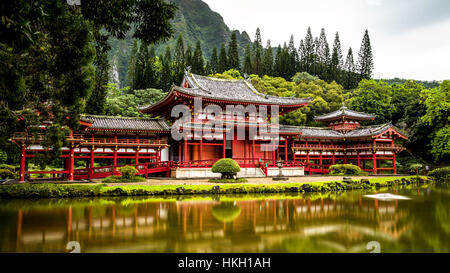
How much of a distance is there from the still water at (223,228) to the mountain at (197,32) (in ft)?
346

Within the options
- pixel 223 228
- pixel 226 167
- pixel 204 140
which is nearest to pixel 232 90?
pixel 204 140

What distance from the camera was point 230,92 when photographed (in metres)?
28.4

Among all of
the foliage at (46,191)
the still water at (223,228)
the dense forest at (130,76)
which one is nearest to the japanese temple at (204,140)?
the dense forest at (130,76)

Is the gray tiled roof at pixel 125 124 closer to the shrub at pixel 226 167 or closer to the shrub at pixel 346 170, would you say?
the shrub at pixel 226 167

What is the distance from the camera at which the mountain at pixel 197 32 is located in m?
113

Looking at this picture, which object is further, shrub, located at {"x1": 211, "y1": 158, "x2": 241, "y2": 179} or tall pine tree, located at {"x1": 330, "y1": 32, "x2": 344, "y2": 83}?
tall pine tree, located at {"x1": 330, "y1": 32, "x2": 344, "y2": 83}

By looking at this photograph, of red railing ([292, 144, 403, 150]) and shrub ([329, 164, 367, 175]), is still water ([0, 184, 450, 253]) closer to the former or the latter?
shrub ([329, 164, 367, 175])

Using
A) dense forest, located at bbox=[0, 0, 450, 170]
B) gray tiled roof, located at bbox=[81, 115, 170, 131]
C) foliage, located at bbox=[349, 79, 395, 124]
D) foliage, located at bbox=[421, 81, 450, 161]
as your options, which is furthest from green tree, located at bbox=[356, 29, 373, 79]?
gray tiled roof, located at bbox=[81, 115, 170, 131]

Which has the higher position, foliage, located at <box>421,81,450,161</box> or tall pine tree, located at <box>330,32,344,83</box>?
tall pine tree, located at <box>330,32,344,83</box>

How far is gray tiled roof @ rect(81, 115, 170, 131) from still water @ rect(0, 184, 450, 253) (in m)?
12.7

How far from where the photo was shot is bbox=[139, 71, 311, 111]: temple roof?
25.4 meters

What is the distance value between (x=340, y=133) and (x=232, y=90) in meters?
14.7

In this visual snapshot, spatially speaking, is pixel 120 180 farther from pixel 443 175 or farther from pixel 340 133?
pixel 443 175
